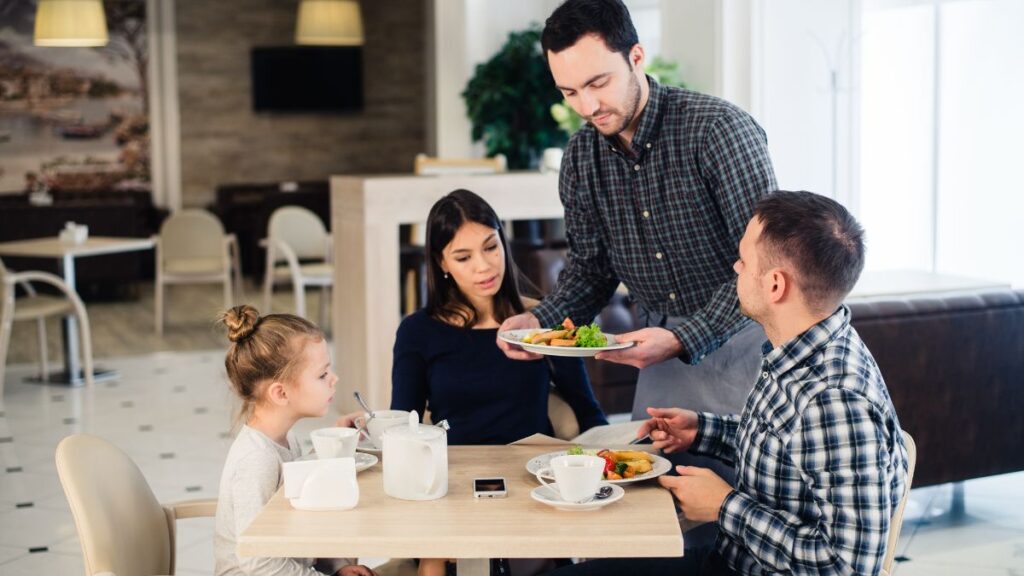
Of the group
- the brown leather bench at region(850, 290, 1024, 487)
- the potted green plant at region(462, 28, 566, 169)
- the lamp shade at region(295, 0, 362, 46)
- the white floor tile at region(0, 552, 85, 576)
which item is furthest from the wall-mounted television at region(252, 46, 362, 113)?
the brown leather bench at region(850, 290, 1024, 487)

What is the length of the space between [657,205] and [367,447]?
817mm

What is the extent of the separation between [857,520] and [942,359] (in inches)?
99.0

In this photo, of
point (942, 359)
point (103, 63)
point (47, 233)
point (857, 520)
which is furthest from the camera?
point (103, 63)

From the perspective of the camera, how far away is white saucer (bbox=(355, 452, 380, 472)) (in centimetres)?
222

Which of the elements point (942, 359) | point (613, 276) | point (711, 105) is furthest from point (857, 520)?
point (942, 359)

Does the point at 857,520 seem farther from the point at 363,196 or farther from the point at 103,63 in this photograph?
the point at 103,63

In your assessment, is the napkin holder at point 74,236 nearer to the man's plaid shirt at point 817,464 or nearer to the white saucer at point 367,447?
the white saucer at point 367,447

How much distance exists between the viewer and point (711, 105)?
101 inches

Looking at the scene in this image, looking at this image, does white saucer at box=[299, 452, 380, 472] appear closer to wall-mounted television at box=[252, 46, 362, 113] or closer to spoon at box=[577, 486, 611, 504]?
spoon at box=[577, 486, 611, 504]

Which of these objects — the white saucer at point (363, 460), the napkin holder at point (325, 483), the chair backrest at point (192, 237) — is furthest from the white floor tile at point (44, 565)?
the chair backrest at point (192, 237)

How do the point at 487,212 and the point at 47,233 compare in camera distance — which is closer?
the point at 487,212

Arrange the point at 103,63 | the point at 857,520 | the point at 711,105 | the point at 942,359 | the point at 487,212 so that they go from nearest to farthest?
the point at 857,520, the point at 711,105, the point at 487,212, the point at 942,359, the point at 103,63

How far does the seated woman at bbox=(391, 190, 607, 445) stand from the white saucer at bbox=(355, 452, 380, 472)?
18.8 inches

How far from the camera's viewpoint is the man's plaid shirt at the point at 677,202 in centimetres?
248
